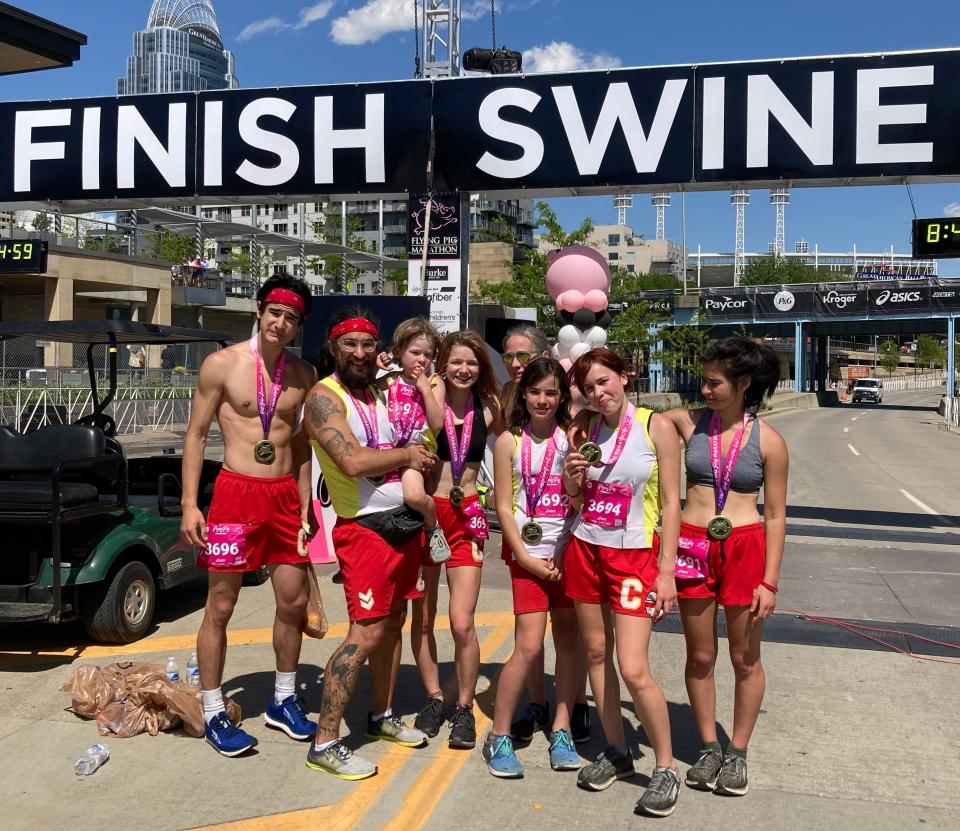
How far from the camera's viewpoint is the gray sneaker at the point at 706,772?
12.8 feet

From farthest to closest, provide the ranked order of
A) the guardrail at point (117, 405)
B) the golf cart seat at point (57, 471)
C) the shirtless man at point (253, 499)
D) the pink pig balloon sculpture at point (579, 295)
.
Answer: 1. the guardrail at point (117, 405)
2. the pink pig balloon sculpture at point (579, 295)
3. the golf cart seat at point (57, 471)
4. the shirtless man at point (253, 499)

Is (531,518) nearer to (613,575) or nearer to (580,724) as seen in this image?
(613,575)

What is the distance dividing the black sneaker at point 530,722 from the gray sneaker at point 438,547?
933 millimetres

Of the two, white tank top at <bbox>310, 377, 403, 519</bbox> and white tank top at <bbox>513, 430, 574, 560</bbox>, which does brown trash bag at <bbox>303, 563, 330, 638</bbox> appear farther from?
white tank top at <bbox>513, 430, 574, 560</bbox>

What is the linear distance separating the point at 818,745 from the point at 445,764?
71.8 inches

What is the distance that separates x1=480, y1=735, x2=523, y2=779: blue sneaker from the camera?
396 cm

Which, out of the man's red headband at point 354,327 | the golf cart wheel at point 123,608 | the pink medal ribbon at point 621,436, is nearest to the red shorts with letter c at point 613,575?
the pink medal ribbon at point 621,436

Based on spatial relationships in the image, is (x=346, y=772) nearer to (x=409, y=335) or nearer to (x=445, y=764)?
(x=445, y=764)

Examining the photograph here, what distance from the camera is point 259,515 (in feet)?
14.0

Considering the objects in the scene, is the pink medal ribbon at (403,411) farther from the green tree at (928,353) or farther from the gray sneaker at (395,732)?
the green tree at (928,353)

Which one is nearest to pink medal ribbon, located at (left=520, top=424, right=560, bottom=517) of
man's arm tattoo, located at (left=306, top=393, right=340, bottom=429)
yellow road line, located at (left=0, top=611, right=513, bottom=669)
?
man's arm tattoo, located at (left=306, top=393, right=340, bottom=429)

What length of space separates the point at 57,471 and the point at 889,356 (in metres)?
133

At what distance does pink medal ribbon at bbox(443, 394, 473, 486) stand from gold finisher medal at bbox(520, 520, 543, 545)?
1.64 feet

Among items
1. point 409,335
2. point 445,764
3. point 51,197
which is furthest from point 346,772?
point 51,197
